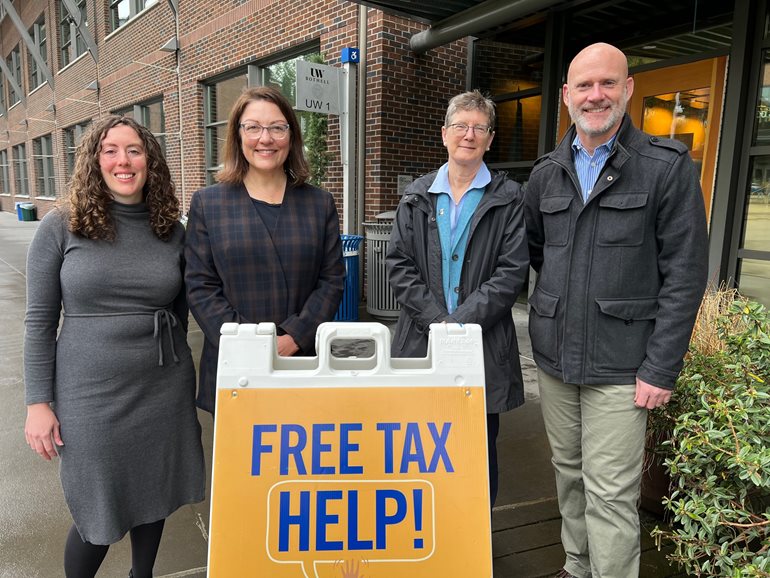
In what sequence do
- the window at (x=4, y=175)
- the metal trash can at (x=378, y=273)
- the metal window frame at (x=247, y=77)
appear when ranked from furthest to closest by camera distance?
the window at (x=4, y=175), the metal window frame at (x=247, y=77), the metal trash can at (x=378, y=273)

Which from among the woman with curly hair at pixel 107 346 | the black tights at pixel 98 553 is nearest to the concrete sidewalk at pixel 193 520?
the black tights at pixel 98 553

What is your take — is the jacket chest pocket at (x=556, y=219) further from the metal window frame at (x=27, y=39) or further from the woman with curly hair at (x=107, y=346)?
the metal window frame at (x=27, y=39)

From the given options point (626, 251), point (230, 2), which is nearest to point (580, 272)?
point (626, 251)

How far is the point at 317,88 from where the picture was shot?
22.5ft

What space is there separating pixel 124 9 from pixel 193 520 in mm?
14184

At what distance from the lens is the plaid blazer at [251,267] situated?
216cm

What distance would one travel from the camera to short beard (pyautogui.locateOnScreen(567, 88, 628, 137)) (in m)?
2.01

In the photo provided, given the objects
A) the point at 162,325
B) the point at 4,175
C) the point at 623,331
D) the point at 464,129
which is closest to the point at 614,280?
the point at 623,331

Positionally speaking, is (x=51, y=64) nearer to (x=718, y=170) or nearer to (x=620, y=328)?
(x=718, y=170)

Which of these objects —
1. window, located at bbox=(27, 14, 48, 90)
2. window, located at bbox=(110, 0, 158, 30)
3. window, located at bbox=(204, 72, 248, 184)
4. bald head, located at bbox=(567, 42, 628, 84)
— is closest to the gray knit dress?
bald head, located at bbox=(567, 42, 628, 84)

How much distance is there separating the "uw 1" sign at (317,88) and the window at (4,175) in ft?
90.2

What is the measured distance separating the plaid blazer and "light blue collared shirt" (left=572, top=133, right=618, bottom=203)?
1.00 metres

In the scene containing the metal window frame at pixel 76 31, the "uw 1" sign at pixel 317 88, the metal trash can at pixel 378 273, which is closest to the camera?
the "uw 1" sign at pixel 317 88

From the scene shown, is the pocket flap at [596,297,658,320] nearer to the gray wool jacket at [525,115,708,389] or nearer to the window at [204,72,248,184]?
the gray wool jacket at [525,115,708,389]
